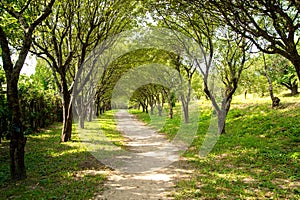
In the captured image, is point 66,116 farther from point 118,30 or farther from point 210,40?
point 210,40

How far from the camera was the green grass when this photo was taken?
248 inches

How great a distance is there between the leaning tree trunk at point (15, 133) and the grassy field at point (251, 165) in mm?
4705

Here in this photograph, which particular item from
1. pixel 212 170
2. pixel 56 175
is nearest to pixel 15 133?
pixel 56 175

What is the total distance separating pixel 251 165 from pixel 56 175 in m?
6.50

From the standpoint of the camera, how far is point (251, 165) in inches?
333

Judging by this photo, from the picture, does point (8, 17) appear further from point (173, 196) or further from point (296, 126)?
point (296, 126)

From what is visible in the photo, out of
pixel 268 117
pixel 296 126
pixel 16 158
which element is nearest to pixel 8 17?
pixel 16 158

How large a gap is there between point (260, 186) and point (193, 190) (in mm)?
1780

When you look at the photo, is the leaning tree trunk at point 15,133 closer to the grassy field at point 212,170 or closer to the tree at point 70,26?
the grassy field at point 212,170

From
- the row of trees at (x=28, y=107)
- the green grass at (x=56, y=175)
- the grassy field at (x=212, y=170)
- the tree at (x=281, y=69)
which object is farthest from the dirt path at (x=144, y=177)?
the tree at (x=281, y=69)

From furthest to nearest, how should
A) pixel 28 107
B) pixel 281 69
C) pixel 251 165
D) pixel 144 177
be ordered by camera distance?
pixel 281 69 < pixel 28 107 < pixel 251 165 < pixel 144 177

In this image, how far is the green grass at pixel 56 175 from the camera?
6305 millimetres

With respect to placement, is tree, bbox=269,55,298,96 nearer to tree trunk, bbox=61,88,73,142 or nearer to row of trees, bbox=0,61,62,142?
tree trunk, bbox=61,88,73,142

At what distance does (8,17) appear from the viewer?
8.30 meters
